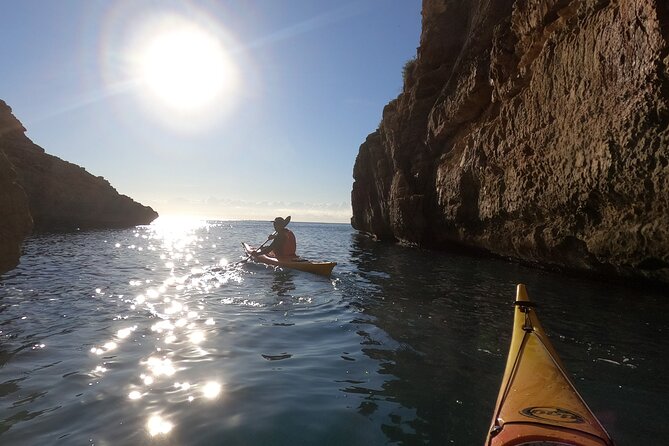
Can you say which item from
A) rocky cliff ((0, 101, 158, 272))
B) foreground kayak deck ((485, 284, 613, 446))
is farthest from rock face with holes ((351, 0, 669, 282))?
rocky cliff ((0, 101, 158, 272))

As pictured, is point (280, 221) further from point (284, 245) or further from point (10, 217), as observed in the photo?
point (10, 217)

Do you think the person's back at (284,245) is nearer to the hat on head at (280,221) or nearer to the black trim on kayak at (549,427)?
the hat on head at (280,221)

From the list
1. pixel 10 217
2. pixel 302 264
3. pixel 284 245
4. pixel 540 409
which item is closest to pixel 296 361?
pixel 540 409

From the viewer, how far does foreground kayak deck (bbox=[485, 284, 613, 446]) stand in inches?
104

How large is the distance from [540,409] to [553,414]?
0.40 ft

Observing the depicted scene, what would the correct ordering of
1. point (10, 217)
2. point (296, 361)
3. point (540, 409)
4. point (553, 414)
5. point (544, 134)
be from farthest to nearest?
1. point (544, 134)
2. point (10, 217)
3. point (296, 361)
4. point (540, 409)
5. point (553, 414)

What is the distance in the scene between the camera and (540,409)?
3.06 metres

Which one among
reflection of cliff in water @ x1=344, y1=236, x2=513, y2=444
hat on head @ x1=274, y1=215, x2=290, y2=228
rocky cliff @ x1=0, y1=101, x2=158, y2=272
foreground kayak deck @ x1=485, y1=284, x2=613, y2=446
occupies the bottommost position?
reflection of cliff in water @ x1=344, y1=236, x2=513, y2=444

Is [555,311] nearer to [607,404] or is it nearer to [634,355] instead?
[634,355]

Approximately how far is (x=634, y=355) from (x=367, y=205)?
3453cm

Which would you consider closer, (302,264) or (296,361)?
(296,361)

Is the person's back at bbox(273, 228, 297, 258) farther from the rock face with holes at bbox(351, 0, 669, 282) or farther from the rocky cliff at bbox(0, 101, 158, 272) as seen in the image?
the rocky cliff at bbox(0, 101, 158, 272)

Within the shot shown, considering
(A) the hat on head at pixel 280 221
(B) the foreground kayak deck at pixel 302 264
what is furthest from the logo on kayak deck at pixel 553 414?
(A) the hat on head at pixel 280 221

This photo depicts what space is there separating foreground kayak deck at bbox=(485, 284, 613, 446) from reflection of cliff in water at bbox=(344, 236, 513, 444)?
67 cm
